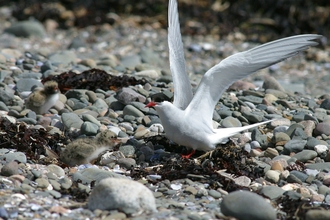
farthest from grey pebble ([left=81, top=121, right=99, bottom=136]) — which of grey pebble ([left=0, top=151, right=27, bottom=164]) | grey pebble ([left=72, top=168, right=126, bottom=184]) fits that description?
grey pebble ([left=72, top=168, right=126, bottom=184])

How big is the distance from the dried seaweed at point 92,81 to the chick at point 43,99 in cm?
74

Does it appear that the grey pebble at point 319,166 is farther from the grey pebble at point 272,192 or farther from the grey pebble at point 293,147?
the grey pebble at point 272,192

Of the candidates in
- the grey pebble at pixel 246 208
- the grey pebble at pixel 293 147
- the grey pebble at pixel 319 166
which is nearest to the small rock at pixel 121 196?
the grey pebble at pixel 246 208

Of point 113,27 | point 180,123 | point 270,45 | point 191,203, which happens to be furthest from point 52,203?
point 113,27

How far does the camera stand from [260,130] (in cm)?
607

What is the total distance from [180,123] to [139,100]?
150 centimetres

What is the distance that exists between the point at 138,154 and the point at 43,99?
1311 mm

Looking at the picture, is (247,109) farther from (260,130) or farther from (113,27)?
(113,27)

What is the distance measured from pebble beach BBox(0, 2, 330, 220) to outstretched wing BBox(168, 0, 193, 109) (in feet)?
1.42

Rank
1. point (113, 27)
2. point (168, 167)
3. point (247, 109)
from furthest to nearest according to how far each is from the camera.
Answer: point (113, 27)
point (247, 109)
point (168, 167)

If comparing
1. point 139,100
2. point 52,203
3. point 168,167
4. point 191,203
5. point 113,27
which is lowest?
point 52,203

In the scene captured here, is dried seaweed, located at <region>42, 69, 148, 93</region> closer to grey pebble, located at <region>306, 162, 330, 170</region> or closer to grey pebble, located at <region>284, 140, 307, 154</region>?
grey pebble, located at <region>284, 140, 307, 154</region>

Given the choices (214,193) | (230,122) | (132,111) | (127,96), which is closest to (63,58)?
(127,96)

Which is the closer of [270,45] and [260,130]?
[270,45]
